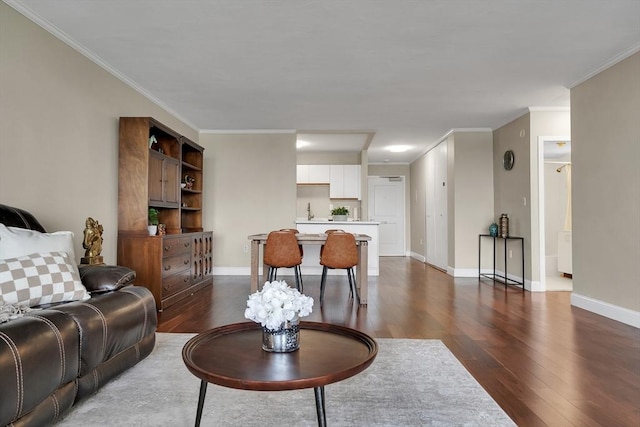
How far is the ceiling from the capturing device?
9.40ft

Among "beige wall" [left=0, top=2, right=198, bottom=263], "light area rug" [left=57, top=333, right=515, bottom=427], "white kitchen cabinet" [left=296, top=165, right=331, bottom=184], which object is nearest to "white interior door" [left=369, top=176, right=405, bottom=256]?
"white kitchen cabinet" [left=296, top=165, right=331, bottom=184]

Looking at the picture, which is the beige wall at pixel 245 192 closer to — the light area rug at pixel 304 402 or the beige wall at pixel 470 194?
the beige wall at pixel 470 194

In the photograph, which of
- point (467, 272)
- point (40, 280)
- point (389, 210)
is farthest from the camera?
point (389, 210)

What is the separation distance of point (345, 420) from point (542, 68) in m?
3.99

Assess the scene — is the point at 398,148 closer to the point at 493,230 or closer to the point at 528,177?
the point at 493,230

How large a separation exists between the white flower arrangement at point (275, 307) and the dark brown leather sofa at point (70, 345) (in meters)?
0.86

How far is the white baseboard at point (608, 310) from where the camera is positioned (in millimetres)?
3449

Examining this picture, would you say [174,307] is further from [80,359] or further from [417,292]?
[417,292]

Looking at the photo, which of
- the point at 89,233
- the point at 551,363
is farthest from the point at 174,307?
the point at 551,363

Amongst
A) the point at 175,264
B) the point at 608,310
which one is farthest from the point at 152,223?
the point at 608,310

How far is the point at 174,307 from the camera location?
420 cm

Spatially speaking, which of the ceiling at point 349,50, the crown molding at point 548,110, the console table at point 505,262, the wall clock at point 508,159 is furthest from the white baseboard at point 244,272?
the crown molding at point 548,110

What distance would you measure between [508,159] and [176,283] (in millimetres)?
5182

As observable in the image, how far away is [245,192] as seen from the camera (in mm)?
6637
